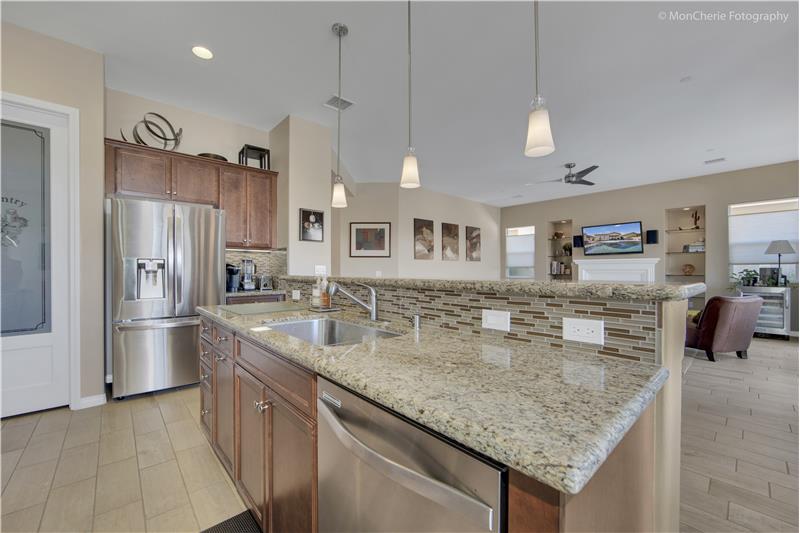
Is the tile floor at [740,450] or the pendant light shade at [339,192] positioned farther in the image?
the pendant light shade at [339,192]

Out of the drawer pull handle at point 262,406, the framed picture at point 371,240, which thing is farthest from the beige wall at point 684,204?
the drawer pull handle at point 262,406

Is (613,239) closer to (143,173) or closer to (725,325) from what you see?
(725,325)

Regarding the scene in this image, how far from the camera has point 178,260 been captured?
3.02 m

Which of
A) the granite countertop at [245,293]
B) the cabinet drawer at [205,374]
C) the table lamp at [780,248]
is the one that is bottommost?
the cabinet drawer at [205,374]

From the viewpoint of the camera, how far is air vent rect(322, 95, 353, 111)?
3.48 meters

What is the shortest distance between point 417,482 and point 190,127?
4368 mm

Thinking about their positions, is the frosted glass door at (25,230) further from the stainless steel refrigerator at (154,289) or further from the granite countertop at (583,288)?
the granite countertop at (583,288)

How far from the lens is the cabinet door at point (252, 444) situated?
134cm

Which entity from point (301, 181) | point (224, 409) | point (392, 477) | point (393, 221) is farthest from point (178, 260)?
point (393, 221)

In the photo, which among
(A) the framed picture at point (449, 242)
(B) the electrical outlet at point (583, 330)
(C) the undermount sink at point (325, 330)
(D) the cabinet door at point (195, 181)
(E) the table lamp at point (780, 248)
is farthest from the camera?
(A) the framed picture at point (449, 242)

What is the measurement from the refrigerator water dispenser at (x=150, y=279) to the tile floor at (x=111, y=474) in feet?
3.14

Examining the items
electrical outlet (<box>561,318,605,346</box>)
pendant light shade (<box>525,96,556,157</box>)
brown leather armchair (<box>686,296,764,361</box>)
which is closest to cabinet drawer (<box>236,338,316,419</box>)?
electrical outlet (<box>561,318,605,346</box>)

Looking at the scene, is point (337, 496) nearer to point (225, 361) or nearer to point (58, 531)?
point (225, 361)

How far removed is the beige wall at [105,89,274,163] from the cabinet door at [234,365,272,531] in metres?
3.25
